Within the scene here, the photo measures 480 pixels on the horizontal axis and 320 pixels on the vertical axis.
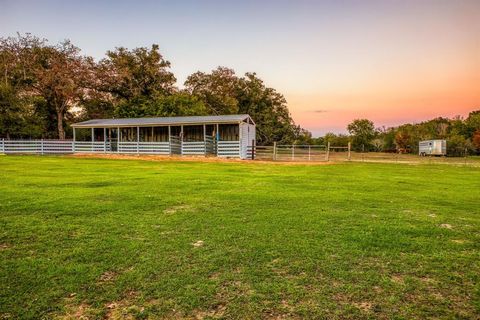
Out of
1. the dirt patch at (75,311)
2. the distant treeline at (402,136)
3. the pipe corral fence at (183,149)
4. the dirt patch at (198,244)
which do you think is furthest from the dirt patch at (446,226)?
the distant treeline at (402,136)

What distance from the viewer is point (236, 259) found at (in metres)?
4.20

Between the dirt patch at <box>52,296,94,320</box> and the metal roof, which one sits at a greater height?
Result: the metal roof

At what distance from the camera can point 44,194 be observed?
28.4ft

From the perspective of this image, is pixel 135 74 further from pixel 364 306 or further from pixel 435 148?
pixel 364 306

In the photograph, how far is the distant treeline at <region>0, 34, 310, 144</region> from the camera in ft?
124

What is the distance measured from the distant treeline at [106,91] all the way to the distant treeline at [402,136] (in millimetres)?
10973

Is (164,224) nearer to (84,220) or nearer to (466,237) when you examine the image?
(84,220)

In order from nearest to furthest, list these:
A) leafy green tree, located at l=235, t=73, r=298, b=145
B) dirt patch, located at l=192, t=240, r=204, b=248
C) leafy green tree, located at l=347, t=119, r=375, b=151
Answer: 1. dirt patch, located at l=192, t=240, r=204, b=248
2. leafy green tree, located at l=235, t=73, r=298, b=145
3. leafy green tree, located at l=347, t=119, r=375, b=151

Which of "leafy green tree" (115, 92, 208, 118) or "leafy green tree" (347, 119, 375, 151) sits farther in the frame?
"leafy green tree" (347, 119, 375, 151)

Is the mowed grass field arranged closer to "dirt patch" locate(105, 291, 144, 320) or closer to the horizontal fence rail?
"dirt patch" locate(105, 291, 144, 320)

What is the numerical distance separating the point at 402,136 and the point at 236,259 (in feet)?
176

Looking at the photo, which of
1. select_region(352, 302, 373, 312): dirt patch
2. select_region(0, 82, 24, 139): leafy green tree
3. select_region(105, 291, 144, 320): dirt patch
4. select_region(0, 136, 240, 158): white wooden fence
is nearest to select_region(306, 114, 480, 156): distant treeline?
select_region(0, 136, 240, 158): white wooden fence

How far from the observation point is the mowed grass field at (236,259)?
10.0 ft

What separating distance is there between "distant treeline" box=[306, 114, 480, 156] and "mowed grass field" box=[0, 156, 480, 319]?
4165 centimetres
